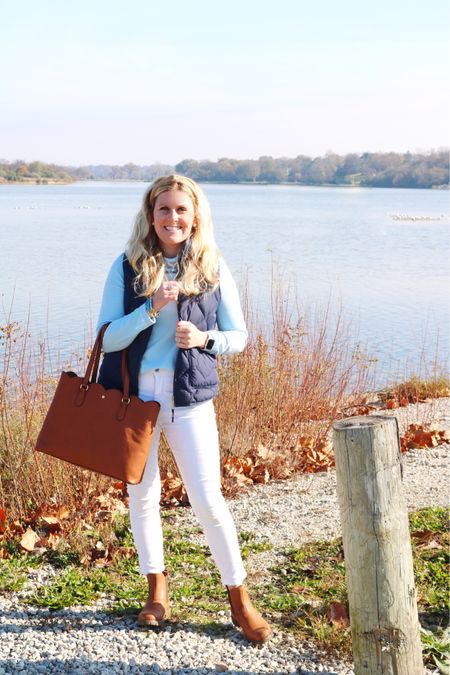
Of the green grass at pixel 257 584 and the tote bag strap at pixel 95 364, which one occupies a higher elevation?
the tote bag strap at pixel 95 364

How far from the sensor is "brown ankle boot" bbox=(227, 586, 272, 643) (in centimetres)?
378

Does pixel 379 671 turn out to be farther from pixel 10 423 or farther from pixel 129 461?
pixel 10 423

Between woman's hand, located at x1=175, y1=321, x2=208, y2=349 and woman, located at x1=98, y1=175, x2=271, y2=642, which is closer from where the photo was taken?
woman's hand, located at x1=175, y1=321, x2=208, y2=349

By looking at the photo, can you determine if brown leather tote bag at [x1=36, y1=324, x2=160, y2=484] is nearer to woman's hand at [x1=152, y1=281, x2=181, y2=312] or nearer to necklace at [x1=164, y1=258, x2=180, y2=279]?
woman's hand at [x1=152, y1=281, x2=181, y2=312]

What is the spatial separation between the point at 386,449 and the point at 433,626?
4.18 ft

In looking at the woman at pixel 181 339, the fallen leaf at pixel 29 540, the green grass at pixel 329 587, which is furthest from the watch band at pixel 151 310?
the fallen leaf at pixel 29 540

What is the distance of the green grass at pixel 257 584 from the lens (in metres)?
3.96

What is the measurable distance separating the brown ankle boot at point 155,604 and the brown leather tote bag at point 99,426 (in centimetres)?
65

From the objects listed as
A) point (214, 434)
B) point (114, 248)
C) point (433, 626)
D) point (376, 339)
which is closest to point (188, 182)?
point (214, 434)

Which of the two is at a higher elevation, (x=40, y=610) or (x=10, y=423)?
(x=10, y=423)

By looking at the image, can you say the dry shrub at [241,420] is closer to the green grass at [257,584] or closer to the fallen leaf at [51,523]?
the fallen leaf at [51,523]

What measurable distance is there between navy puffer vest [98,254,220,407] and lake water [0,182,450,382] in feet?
2.86

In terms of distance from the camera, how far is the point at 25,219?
4003cm

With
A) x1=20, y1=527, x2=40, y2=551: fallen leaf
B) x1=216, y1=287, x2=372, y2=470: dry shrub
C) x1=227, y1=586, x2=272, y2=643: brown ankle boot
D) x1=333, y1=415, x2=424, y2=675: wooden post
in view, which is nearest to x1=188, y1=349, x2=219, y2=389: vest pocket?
x1=333, y1=415, x2=424, y2=675: wooden post
